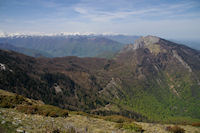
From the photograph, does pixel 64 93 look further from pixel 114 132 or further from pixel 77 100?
pixel 114 132

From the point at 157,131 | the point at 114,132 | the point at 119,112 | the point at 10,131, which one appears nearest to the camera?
the point at 10,131

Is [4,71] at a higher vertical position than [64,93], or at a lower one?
higher

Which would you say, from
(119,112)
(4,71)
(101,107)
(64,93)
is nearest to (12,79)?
(4,71)

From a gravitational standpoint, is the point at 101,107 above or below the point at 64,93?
below

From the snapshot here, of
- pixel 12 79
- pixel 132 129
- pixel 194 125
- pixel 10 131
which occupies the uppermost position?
pixel 10 131

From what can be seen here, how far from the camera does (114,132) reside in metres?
16.9

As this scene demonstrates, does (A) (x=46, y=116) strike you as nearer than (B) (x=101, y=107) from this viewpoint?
Yes

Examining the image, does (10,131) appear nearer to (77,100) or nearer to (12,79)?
(12,79)

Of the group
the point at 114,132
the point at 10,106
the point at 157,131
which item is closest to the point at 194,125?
the point at 157,131

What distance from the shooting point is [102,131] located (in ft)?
57.1

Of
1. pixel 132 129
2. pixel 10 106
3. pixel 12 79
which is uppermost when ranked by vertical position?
pixel 10 106

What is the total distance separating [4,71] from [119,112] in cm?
14866

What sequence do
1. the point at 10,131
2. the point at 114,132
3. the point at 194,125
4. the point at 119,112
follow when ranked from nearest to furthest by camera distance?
the point at 10,131 < the point at 114,132 < the point at 194,125 < the point at 119,112

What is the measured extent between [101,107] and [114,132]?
619 ft
